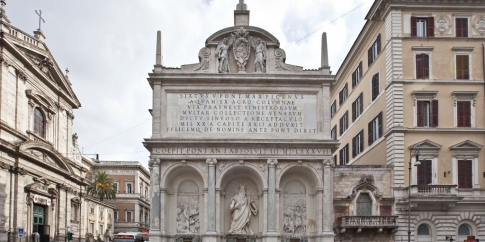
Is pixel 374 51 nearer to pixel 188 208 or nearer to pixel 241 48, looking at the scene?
pixel 241 48

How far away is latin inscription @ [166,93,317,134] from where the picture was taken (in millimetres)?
35062

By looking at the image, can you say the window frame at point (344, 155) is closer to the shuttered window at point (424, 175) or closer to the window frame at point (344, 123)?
the window frame at point (344, 123)

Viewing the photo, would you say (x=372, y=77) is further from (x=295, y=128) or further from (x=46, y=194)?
(x=46, y=194)

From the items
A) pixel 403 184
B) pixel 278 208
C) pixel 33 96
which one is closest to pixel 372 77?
pixel 403 184

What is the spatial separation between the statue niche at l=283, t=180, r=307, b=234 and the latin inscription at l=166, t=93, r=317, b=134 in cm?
318

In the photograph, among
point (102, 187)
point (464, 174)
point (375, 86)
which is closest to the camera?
point (464, 174)

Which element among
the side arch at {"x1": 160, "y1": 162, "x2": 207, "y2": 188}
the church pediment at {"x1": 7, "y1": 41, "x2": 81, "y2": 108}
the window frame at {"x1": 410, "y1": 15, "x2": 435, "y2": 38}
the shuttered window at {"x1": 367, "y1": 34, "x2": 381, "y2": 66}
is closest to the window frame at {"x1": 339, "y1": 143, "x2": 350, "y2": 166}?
the shuttered window at {"x1": 367, "y1": 34, "x2": 381, "y2": 66}

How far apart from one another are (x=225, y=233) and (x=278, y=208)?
3250mm

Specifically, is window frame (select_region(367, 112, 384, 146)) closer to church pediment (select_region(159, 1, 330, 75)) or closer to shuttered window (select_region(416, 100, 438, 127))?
shuttered window (select_region(416, 100, 438, 127))

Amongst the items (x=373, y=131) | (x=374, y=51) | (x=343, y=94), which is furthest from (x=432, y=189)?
(x=343, y=94)

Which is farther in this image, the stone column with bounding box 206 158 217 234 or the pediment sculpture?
the pediment sculpture

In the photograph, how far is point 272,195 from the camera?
33906 mm

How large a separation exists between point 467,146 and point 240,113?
49.8 feet

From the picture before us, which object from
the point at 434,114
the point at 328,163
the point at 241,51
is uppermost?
the point at 241,51
